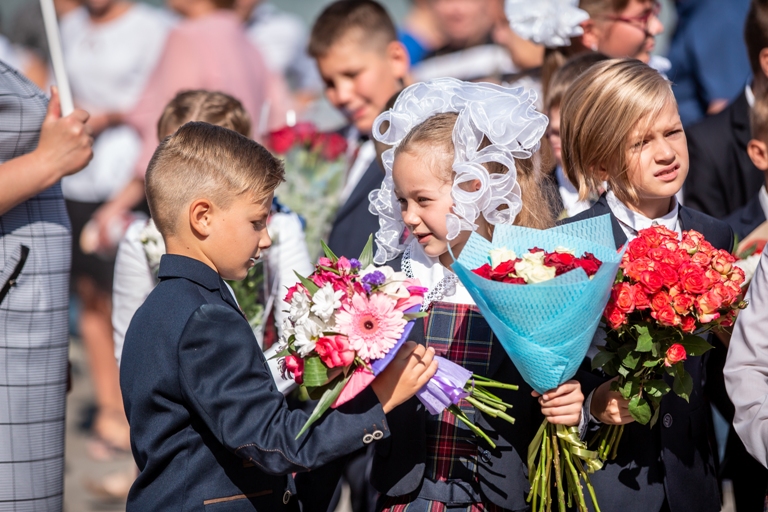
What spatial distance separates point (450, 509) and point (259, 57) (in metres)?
5.09

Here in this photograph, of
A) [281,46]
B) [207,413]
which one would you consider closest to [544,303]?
[207,413]

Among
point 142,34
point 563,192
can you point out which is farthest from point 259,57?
point 563,192

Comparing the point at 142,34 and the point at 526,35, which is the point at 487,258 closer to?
the point at 526,35

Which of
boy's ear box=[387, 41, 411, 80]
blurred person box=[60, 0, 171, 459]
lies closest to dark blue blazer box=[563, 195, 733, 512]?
boy's ear box=[387, 41, 411, 80]

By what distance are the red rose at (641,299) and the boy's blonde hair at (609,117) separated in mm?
583

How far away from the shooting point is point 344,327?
240 cm

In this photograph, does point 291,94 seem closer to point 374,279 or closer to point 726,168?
point 726,168

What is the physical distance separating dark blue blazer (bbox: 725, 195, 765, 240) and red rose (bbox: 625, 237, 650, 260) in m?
1.34

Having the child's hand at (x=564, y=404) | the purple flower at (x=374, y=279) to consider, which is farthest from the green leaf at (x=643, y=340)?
the purple flower at (x=374, y=279)

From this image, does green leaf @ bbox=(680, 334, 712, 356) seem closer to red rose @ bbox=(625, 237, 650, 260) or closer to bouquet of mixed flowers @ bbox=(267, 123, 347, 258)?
red rose @ bbox=(625, 237, 650, 260)

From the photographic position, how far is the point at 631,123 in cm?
297

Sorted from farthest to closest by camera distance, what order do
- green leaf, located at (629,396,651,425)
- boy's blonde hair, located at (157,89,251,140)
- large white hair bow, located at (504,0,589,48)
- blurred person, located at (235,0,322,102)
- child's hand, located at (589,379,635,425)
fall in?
1. blurred person, located at (235,0,322,102)
2. large white hair bow, located at (504,0,589,48)
3. boy's blonde hair, located at (157,89,251,140)
4. child's hand, located at (589,379,635,425)
5. green leaf, located at (629,396,651,425)

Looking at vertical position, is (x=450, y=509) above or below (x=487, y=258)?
below

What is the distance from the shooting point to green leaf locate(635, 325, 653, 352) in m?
2.51
